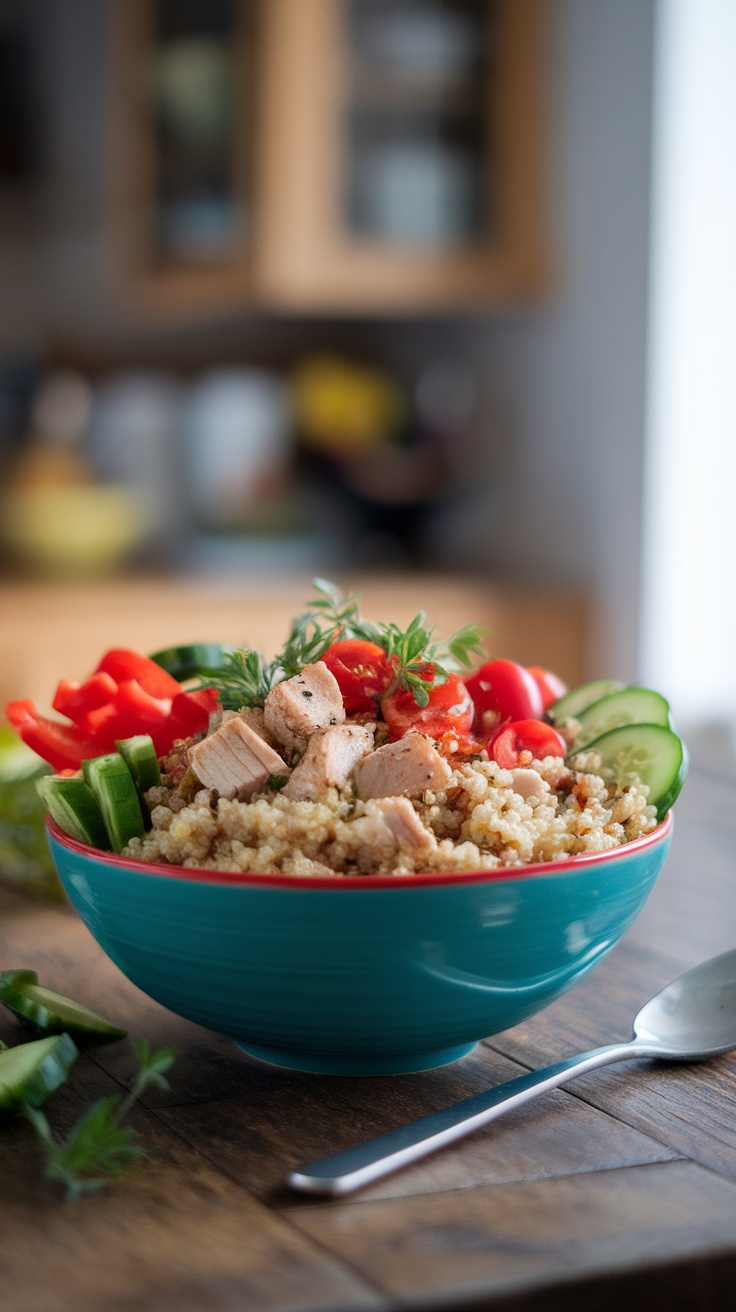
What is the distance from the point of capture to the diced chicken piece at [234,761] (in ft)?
2.44

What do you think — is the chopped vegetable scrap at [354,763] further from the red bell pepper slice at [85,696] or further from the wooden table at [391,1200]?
the wooden table at [391,1200]

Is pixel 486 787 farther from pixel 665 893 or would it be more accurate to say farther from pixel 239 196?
pixel 239 196

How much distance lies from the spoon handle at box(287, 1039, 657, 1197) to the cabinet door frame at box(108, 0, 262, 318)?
91.8 inches

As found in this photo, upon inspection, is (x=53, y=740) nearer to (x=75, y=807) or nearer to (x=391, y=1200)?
(x=75, y=807)

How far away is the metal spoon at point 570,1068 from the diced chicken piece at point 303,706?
0.22 meters

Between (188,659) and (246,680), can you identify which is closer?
(246,680)

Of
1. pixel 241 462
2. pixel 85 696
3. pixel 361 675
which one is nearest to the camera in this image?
pixel 361 675

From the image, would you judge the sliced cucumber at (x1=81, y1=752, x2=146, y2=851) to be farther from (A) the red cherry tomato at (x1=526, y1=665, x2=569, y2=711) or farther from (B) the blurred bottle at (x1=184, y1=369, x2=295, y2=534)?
(B) the blurred bottle at (x1=184, y1=369, x2=295, y2=534)

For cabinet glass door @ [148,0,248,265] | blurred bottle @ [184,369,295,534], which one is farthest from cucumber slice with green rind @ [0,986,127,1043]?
blurred bottle @ [184,369,295,534]

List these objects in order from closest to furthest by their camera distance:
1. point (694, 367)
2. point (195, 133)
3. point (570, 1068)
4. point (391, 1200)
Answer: point (391, 1200) → point (570, 1068) → point (694, 367) → point (195, 133)

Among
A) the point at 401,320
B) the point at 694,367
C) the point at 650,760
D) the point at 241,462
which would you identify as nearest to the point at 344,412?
the point at 241,462

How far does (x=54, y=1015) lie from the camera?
0.79m

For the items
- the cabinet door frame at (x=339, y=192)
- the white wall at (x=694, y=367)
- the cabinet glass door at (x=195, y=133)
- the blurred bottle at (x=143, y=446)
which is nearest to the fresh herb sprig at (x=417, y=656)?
the white wall at (x=694, y=367)

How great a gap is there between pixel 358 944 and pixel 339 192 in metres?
2.42
